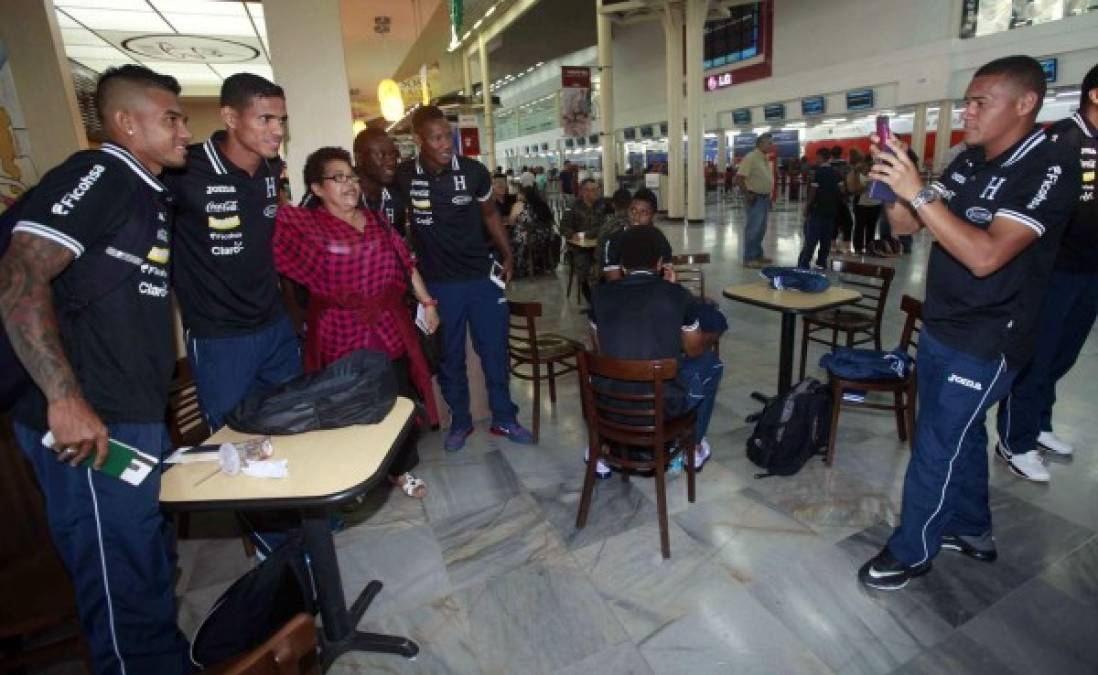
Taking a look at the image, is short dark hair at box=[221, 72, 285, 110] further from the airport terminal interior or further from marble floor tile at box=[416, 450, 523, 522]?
marble floor tile at box=[416, 450, 523, 522]

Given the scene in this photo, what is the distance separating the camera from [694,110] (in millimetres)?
11875

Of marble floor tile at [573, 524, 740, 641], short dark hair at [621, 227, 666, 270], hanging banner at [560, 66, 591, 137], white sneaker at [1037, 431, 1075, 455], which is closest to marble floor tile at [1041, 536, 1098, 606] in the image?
white sneaker at [1037, 431, 1075, 455]

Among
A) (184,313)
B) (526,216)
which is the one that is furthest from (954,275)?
(526,216)

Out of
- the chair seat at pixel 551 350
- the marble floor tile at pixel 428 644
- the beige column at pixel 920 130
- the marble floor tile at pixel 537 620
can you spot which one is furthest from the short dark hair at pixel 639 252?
the beige column at pixel 920 130

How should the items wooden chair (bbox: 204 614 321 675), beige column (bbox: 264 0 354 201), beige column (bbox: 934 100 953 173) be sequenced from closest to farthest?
wooden chair (bbox: 204 614 321 675), beige column (bbox: 264 0 354 201), beige column (bbox: 934 100 953 173)

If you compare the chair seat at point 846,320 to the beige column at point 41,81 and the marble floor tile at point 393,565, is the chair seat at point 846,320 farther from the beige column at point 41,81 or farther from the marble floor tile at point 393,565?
the beige column at point 41,81

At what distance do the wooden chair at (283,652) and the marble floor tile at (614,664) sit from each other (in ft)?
4.07

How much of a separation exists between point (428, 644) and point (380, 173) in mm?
2275

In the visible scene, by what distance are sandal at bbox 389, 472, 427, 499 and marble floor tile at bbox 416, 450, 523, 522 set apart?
0.04 metres

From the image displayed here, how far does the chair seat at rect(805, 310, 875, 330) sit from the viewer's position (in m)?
3.66

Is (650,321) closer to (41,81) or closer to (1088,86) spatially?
(1088,86)

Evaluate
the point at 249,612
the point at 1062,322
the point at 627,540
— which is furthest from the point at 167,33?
the point at 1062,322

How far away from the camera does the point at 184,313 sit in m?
2.03

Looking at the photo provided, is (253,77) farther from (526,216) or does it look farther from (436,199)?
(526,216)
